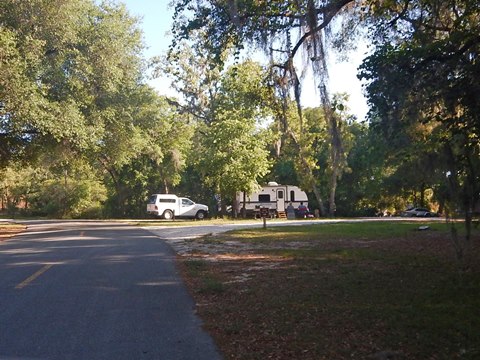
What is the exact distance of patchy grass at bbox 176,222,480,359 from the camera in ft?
18.4

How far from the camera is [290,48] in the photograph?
Result: 11195 millimetres

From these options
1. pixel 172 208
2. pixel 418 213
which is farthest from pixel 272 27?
pixel 418 213

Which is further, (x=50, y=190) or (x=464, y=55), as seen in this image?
(x=50, y=190)

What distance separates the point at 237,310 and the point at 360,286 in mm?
2542

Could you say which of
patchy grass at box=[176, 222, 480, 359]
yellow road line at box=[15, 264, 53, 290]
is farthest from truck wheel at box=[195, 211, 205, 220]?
yellow road line at box=[15, 264, 53, 290]

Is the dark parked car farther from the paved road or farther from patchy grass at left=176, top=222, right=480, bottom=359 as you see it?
the paved road

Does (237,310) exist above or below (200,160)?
below

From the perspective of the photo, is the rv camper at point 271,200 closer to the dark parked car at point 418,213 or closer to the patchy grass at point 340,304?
the dark parked car at point 418,213

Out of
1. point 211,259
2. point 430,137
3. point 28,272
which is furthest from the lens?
point 211,259

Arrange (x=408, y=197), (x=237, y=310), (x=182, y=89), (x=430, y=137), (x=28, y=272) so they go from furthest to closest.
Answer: (x=408, y=197) → (x=182, y=89) → (x=430, y=137) → (x=28, y=272) → (x=237, y=310)

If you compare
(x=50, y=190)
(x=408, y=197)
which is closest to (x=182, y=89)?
(x=50, y=190)

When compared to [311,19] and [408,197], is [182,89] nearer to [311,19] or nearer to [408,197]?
[408,197]

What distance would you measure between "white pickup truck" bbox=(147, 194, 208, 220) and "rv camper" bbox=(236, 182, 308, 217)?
12.0ft

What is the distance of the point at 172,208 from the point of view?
40688 millimetres
